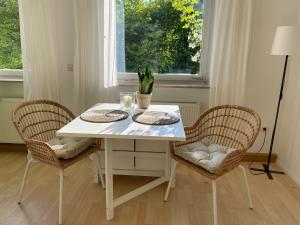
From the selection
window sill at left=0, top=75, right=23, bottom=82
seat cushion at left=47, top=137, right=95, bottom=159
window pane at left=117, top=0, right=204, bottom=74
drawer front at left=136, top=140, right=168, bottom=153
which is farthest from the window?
window sill at left=0, top=75, right=23, bottom=82

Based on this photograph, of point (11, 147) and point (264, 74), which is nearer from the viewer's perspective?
point (264, 74)

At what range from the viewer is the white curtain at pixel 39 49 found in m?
2.37

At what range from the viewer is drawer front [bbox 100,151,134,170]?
2175 millimetres

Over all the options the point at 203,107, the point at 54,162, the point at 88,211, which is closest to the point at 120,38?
the point at 203,107

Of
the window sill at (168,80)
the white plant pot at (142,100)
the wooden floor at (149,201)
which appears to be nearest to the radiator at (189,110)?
the window sill at (168,80)

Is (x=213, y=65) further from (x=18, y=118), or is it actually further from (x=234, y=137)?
(x=18, y=118)

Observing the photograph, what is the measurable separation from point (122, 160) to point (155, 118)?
618 millimetres

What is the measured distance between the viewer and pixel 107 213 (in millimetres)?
Answer: 1780

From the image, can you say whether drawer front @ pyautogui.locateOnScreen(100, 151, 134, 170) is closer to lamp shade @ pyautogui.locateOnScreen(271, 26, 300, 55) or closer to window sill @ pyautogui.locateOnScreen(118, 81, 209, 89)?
window sill @ pyautogui.locateOnScreen(118, 81, 209, 89)

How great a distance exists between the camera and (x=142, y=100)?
206cm

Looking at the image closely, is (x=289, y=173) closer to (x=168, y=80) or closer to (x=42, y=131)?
(x=168, y=80)

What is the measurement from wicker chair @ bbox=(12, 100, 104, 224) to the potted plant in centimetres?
46

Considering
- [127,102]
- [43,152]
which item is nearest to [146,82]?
[127,102]

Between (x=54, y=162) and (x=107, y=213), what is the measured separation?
506 millimetres
